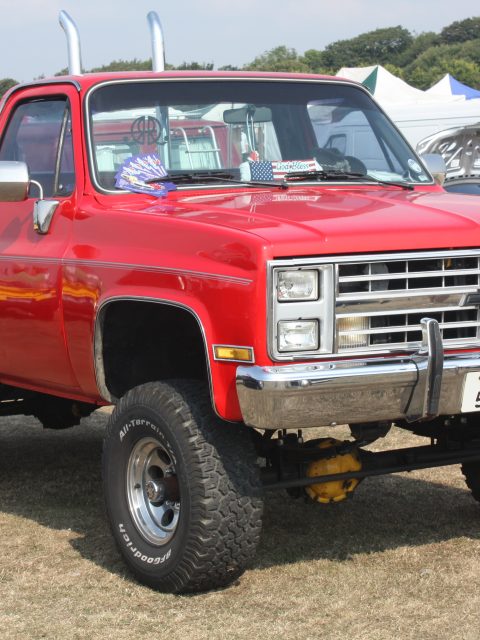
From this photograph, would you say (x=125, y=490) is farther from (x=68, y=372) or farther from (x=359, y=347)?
(x=359, y=347)

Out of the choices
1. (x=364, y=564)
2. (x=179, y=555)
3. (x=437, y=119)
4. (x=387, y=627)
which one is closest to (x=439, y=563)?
(x=364, y=564)

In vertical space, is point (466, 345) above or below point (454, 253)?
below

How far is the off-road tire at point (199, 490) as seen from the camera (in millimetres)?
4375

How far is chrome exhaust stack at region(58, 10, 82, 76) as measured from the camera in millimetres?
6066

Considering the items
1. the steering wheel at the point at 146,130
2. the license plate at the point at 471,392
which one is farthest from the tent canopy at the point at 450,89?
the license plate at the point at 471,392

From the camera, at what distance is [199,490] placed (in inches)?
172

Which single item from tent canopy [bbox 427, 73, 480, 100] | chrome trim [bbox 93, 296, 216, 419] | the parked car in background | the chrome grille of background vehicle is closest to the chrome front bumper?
the chrome grille of background vehicle

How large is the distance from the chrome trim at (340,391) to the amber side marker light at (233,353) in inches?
1.4

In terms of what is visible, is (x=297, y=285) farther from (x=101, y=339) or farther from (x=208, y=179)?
(x=208, y=179)

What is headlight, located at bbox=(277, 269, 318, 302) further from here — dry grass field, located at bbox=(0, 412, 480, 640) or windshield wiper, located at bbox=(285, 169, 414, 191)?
windshield wiper, located at bbox=(285, 169, 414, 191)

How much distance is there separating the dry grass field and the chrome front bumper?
713mm

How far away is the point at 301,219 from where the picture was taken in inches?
173

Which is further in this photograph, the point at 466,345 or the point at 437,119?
the point at 437,119

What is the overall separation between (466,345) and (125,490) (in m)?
1.46
